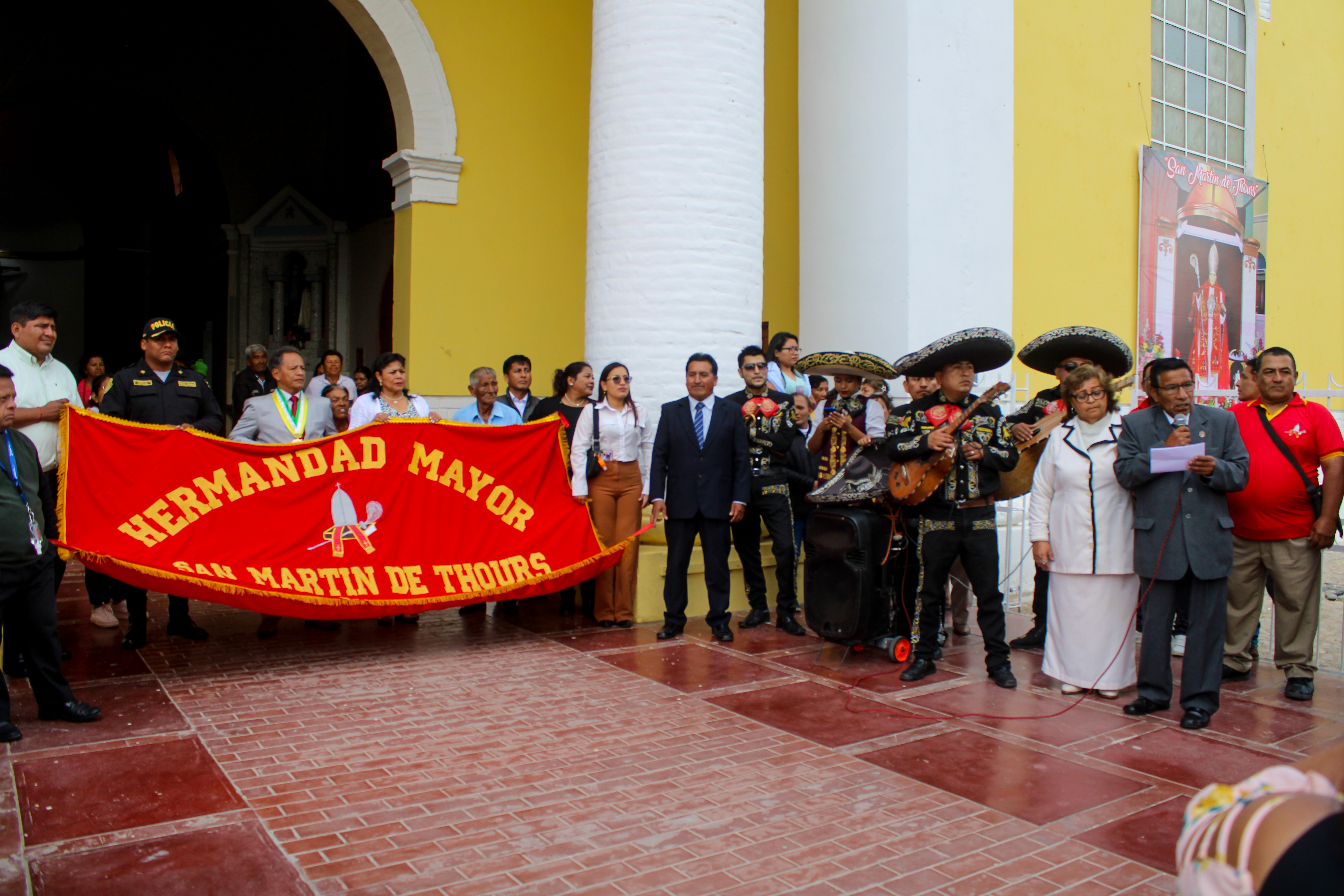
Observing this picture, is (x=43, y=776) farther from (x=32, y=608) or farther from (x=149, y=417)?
(x=149, y=417)

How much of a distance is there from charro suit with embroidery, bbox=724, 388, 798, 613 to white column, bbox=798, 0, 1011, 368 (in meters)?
2.15

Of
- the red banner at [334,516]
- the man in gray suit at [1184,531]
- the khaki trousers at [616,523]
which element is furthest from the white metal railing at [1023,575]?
the red banner at [334,516]

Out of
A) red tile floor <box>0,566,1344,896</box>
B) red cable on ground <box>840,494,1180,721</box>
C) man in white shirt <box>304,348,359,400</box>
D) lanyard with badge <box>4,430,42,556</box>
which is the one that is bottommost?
red tile floor <box>0,566,1344,896</box>

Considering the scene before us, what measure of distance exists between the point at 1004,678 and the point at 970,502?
1026mm

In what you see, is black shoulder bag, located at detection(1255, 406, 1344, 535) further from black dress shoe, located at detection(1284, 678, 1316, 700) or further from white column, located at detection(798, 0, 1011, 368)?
white column, located at detection(798, 0, 1011, 368)

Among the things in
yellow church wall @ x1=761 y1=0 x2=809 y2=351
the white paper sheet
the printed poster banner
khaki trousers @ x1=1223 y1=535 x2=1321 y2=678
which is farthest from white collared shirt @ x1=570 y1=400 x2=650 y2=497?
the printed poster banner

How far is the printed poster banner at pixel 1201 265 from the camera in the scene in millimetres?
13617

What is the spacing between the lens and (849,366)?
6.95 m

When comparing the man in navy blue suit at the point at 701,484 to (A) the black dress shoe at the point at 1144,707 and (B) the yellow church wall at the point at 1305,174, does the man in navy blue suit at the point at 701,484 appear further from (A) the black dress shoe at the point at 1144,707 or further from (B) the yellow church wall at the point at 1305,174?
(B) the yellow church wall at the point at 1305,174

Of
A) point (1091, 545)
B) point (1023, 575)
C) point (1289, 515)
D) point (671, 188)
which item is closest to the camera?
point (1091, 545)

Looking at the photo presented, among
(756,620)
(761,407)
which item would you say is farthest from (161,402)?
(756,620)

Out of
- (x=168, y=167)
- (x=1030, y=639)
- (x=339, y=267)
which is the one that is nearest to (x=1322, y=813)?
(x=1030, y=639)

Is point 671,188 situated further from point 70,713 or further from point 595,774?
point 70,713

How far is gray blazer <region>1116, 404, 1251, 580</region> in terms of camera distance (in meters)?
5.21
